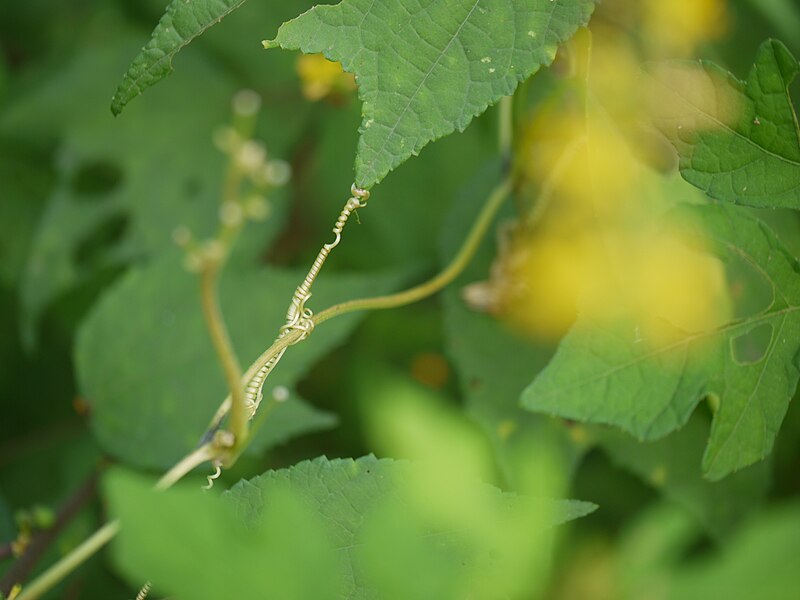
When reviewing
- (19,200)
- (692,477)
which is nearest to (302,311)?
(692,477)

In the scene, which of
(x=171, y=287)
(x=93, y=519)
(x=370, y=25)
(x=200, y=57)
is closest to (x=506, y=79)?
(x=370, y=25)

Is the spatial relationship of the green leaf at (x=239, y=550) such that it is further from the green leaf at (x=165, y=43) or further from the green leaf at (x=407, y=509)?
the green leaf at (x=165, y=43)

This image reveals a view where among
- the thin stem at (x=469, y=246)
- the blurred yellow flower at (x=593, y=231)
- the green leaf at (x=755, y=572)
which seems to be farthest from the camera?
the thin stem at (x=469, y=246)

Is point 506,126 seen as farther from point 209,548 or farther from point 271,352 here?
point 209,548

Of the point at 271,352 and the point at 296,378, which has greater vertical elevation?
the point at 271,352

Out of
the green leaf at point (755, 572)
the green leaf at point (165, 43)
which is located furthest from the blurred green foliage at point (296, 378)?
the green leaf at point (165, 43)

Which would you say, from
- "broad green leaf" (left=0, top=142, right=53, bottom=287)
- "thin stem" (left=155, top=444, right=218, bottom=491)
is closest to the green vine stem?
"thin stem" (left=155, top=444, right=218, bottom=491)

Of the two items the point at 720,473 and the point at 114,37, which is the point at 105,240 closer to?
the point at 114,37
